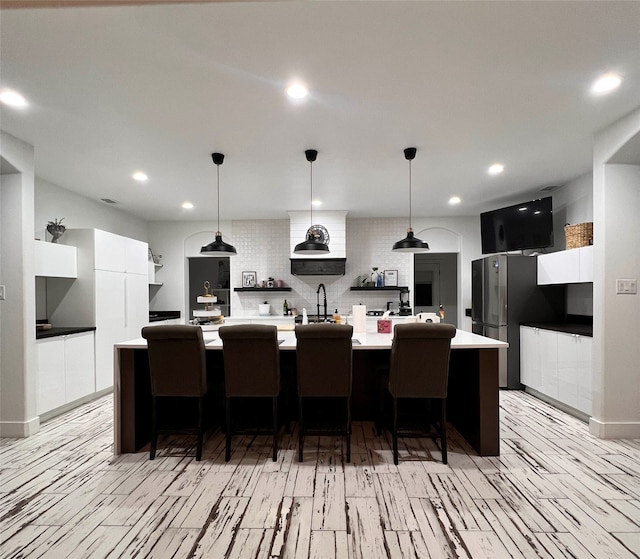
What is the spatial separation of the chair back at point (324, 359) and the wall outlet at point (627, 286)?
2.40 metres

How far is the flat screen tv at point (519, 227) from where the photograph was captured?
14.9ft

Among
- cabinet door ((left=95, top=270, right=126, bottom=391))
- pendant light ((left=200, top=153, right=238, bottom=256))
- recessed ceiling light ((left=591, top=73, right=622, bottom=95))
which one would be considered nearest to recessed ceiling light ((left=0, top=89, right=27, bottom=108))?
pendant light ((left=200, top=153, right=238, bottom=256))

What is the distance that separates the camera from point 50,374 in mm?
3580

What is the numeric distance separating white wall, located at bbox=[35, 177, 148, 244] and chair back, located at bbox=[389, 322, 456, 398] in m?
4.25

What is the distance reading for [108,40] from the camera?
190 cm

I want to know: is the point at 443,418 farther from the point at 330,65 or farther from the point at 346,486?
the point at 330,65

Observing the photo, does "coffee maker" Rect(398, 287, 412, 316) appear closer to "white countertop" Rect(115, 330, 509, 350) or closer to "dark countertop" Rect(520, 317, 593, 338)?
"dark countertop" Rect(520, 317, 593, 338)

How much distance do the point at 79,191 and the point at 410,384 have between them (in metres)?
4.81

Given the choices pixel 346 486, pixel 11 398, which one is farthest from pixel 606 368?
pixel 11 398

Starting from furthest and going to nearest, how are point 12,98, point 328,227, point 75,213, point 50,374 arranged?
1. point 328,227
2. point 75,213
3. point 50,374
4. point 12,98

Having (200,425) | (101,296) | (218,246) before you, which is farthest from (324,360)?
(101,296)

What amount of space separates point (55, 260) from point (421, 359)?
3.98 meters

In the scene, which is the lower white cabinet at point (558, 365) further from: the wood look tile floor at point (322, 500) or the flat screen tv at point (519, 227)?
the flat screen tv at point (519, 227)

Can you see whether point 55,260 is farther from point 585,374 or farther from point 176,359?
point 585,374
